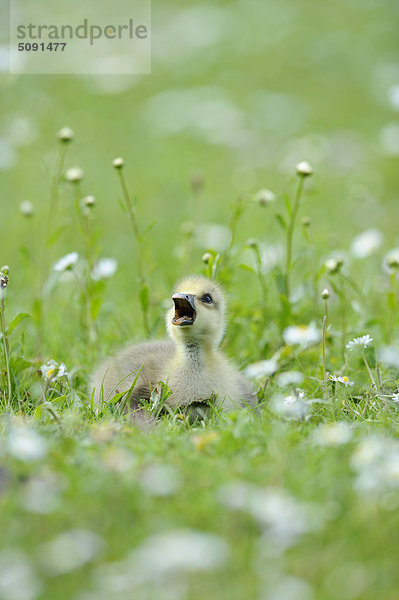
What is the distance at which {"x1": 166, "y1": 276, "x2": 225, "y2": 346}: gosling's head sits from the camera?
4.05 m

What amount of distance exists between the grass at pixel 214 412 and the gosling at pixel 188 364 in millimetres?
135

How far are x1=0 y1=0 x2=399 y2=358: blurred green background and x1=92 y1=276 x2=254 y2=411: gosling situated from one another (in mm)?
1003

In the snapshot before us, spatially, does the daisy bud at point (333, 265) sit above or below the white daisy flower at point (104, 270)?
above

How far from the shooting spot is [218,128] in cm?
1270

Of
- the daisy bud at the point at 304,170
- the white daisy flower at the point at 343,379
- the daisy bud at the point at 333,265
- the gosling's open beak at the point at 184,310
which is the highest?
the daisy bud at the point at 304,170

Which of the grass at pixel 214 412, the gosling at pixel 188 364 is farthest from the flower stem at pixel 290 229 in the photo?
the gosling at pixel 188 364

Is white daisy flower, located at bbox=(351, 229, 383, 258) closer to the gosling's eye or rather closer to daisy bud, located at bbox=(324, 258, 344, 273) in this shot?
daisy bud, located at bbox=(324, 258, 344, 273)

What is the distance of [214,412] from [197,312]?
1.85ft

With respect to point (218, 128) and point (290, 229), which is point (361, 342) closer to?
point (290, 229)

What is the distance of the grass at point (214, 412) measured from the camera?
2283 millimetres

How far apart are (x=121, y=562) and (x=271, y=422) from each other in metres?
Answer: 1.30

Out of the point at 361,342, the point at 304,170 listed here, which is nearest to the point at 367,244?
the point at 304,170

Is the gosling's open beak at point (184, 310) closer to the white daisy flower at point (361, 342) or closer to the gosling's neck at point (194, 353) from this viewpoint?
the gosling's neck at point (194, 353)

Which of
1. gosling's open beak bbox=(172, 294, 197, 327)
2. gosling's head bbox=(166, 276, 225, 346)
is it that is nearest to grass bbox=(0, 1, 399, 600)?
gosling's head bbox=(166, 276, 225, 346)
